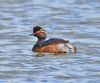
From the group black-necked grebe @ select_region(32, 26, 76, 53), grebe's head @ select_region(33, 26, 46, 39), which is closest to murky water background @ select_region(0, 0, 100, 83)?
black-necked grebe @ select_region(32, 26, 76, 53)

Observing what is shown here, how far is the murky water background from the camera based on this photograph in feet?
52.4

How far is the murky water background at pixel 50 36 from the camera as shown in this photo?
52.4 feet

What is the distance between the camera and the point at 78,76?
51.6ft

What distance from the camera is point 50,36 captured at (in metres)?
22.4

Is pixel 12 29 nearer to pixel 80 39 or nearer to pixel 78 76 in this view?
pixel 80 39

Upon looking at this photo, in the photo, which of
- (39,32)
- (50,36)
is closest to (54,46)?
(39,32)

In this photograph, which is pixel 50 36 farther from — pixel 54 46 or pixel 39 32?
pixel 54 46

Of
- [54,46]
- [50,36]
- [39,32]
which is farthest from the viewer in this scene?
[50,36]

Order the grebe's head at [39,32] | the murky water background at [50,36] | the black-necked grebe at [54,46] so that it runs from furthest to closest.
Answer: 1. the grebe's head at [39,32]
2. the black-necked grebe at [54,46]
3. the murky water background at [50,36]

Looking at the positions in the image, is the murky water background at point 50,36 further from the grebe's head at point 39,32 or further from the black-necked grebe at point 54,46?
the grebe's head at point 39,32

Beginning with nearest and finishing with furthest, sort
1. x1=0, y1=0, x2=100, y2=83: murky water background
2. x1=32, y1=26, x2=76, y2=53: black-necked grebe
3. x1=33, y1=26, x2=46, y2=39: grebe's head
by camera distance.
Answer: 1. x1=0, y1=0, x2=100, y2=83: murky water background
2. x1=32, y1=26, x2=76, y2=53: black-necked grebe
3. x1=33, y1=26, x2=46, y2=39: grebe's head

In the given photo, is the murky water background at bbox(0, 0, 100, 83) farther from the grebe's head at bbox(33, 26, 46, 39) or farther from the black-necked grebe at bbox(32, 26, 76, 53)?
the grebe's head at bbox(33, 26, 46, 39)

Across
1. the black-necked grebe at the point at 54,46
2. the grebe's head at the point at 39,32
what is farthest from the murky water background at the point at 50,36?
the grebe's head at the point at 39,32

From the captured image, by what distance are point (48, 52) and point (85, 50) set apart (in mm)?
986
